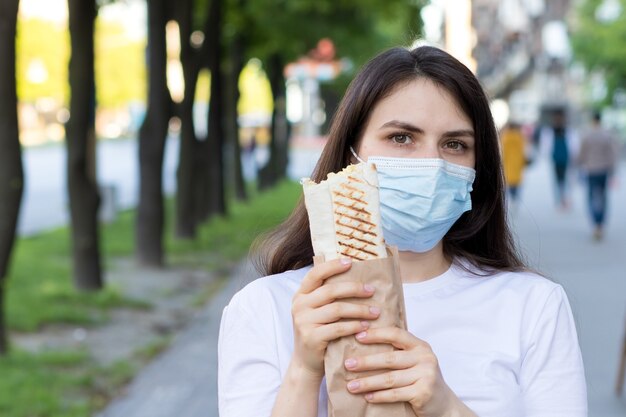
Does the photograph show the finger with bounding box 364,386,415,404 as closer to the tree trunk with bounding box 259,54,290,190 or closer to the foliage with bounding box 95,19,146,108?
the tree trunk with bounding box 259,54,290,190

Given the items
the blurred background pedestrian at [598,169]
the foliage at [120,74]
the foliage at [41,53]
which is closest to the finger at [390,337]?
the blurred background pedestrian at [598,169]

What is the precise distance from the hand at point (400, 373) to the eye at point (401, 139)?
0.51 m

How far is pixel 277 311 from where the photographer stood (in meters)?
2.34

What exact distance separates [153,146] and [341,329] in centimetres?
1246

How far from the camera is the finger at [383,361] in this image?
80.0 inches

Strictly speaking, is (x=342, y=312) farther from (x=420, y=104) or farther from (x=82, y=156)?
(x=82, y=156)

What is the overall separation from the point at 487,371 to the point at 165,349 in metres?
7.03

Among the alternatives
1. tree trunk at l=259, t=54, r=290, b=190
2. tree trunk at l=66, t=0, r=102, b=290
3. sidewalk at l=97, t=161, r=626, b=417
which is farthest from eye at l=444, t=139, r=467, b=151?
tree trunk at l=259, t=54, r=290, b=190

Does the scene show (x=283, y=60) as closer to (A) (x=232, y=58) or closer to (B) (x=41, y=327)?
(A) (x=232, y=58)

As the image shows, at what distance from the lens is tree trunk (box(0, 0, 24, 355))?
793 centimetres

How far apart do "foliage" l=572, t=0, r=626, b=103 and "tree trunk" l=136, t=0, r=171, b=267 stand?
31.2m

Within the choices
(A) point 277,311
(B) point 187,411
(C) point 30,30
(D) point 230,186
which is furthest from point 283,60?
(C) point 30,30

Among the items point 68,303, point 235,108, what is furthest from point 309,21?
point 68,303

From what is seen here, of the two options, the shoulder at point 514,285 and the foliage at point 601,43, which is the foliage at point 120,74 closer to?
the foliage at point 601,43
